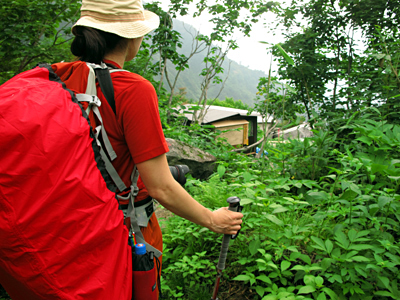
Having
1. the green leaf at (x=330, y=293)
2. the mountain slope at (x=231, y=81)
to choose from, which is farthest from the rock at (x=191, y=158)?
the mountain slope at (x=231, y=81)

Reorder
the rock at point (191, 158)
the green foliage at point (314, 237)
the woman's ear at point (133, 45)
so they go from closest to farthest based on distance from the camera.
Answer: the woman's ear at point (133, 45) < the green foliage at point (314, 237) < the rock at point (191, 158)

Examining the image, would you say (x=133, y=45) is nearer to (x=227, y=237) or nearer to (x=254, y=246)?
(x=227, y=237)

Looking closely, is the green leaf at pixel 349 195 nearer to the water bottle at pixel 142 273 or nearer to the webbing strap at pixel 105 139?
the water bottle at pixel 142 273

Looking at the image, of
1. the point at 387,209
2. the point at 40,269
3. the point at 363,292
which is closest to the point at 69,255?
the point at 40,269

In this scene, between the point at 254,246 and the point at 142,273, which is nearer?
the point at 142,273

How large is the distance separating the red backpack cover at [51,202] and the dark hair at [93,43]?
27cm

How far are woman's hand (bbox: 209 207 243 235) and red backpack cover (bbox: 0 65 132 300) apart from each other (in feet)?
1.59

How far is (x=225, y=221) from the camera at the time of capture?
4.02 ft

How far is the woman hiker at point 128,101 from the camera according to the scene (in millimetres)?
995

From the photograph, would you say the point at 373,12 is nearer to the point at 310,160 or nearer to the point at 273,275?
the point at 310,160

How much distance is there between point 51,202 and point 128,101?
1.45 ft

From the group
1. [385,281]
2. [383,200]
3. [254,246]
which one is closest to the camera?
[385,281]

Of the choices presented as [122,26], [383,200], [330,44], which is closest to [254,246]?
[383,200]

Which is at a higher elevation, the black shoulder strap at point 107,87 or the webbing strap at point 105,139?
the black shoulder strap at point 107,87
